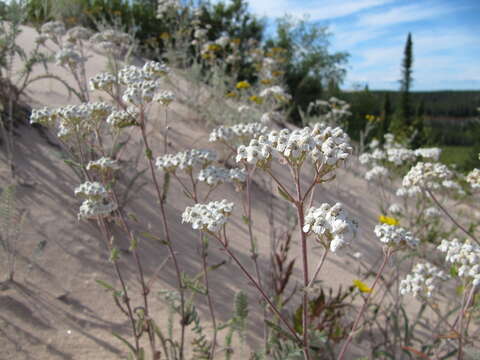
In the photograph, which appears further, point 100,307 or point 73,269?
point 73,269

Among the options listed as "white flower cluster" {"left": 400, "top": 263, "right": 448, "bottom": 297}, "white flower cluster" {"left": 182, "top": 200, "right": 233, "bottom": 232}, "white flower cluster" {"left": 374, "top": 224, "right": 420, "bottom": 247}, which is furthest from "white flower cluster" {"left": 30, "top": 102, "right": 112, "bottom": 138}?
"white flower cluster" {"left": 400, "top": 263, "right": 448, "bottom": 297}

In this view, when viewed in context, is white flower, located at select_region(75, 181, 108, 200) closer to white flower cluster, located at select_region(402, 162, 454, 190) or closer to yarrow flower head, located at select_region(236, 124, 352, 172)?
yarrow flower head, located at select_region(236, 124, 352, 172)

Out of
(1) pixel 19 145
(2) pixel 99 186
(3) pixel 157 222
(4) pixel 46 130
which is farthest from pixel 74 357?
(4) pixel 46 130

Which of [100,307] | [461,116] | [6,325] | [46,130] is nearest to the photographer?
[6,325]

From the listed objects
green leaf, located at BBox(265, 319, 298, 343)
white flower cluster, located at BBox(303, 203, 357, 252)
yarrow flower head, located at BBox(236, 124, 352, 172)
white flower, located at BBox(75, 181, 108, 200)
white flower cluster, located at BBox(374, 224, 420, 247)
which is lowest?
green leaf, located at BBox(265, 319, 298, 343)

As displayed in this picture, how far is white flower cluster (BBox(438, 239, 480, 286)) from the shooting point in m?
1.74

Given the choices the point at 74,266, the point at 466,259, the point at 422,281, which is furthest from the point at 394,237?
the point at 74,266

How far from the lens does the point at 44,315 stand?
2549 millimetres

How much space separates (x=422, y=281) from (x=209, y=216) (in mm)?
1320

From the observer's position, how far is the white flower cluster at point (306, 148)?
1.42m

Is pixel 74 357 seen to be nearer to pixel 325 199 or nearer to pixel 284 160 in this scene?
pixel 284 160

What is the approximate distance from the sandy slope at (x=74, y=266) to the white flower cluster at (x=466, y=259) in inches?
59.5

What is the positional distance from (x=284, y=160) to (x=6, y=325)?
2.09m

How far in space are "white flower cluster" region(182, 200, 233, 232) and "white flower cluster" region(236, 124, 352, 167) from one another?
0.83 feet
